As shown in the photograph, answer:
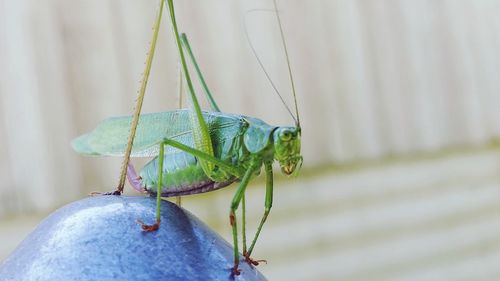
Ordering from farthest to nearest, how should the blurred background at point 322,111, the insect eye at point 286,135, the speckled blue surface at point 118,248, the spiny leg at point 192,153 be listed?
the blurred background at point 322,111 → the insect eye at point 286,135 → the spiny leg at point 192,153 → the speckled blue surface at point 118,248

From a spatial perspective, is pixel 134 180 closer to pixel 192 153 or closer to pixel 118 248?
pixel 192 153

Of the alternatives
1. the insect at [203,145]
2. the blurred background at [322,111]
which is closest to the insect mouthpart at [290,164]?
the insect at [203,145]

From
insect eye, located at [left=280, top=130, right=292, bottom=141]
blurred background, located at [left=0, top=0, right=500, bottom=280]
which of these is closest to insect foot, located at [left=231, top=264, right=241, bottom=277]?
insect eye, located at [left=280, top=130, right=292, bottom=141]

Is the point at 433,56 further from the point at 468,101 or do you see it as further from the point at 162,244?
the point at 162,244

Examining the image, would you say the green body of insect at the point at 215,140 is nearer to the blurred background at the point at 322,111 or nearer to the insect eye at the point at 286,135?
the insect eye at the point at 286,135

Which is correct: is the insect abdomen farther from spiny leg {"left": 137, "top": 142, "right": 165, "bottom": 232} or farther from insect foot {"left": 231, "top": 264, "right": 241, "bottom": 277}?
insect foot {"left": 231, "top": 264, "right": 241, "bottom": 277}

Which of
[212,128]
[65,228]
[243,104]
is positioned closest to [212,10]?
[243,104]
